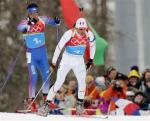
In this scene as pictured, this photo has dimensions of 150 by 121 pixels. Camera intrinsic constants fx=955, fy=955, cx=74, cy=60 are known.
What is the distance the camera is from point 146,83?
18.5 metres

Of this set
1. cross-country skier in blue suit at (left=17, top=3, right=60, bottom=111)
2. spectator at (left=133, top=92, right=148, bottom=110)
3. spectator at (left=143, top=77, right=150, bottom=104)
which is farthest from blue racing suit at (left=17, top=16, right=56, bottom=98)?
spectator at (left=143, top=77, right=150, bottom=104)

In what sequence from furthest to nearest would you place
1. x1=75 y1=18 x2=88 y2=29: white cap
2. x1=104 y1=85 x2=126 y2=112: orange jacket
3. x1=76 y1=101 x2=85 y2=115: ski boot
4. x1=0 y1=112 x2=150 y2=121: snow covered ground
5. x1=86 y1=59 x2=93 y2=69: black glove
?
x1=104 y1=85 x2=126 y2=112: orange jacket
x1=86 y1=59 x2=93 y2=69: black glove
x1=76 y1=101 x2=85 y2=115: ski boot
x1=75 y1=18 x2=88 y2=29: white cap
x1=0 y1=112 x2=150 y2=121: snow covered ground

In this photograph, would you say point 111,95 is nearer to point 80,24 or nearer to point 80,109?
point 80,109

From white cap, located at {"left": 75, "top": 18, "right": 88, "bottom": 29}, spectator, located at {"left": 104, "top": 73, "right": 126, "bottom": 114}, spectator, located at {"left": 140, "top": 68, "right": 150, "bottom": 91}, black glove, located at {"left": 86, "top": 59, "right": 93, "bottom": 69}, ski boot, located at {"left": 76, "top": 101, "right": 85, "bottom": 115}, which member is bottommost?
ski boot, located at {"left": 76, "top": 101, "right": 85, "bottom": 115}

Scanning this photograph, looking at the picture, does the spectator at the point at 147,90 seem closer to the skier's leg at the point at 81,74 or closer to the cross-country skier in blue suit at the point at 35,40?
the skier's leg at the point at 81,74

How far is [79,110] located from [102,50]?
3.58m

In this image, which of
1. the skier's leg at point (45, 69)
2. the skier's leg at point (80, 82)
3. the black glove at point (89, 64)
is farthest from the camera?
the skier's leg at point (45, 69)

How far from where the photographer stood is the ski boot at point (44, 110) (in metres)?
17.0

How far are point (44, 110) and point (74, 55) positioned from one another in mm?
1119

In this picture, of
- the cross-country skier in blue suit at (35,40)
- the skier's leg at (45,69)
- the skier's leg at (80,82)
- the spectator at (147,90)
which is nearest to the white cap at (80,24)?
the skier's leg at (80,82)

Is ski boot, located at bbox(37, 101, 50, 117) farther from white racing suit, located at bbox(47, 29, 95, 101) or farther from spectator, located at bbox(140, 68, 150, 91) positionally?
spectator, located at bbox(140, 68, 150, 91)

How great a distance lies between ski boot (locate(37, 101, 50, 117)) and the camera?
55.7ft

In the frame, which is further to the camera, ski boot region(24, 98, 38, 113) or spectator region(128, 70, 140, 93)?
spectator region(128, 70, 140, 93)

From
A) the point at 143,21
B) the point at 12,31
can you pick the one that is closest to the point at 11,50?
the point at 12,31
